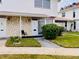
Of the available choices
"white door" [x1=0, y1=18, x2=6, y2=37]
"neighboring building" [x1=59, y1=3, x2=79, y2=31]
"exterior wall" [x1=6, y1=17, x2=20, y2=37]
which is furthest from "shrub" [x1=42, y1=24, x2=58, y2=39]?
"neighboring building" [x1=59, y1=3, x2=79, y2=31]

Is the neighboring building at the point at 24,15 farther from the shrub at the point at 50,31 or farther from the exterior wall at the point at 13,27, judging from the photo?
the shrub at the point at 50,31

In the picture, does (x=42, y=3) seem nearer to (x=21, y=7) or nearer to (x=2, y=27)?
(x=21, y=7)

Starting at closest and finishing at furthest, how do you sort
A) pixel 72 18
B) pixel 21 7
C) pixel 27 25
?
pixel 21 7
pixel 27 25
pixel 72 18

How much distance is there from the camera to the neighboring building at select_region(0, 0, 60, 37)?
75.7ft

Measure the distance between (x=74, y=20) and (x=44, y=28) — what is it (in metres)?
20.6

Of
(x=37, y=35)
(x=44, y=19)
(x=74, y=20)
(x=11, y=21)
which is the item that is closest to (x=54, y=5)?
(x=44, y=19)

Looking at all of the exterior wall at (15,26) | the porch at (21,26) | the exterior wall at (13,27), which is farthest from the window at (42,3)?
the exterior wall at (13,27)

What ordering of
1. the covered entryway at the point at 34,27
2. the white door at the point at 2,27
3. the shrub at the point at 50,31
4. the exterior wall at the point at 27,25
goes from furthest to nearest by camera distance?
the covered entryway at the point at 34,27 → the exterior wall at the point at 27,25 → the white door at the point at 2,27 → the shrub at the point at 50,31

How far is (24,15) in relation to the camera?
22.3m

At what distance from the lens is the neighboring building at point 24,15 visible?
2306 cm

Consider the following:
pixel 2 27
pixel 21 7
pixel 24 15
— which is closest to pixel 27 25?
pixel 21 7

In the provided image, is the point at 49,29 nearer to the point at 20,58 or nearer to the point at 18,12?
the point at 18,12

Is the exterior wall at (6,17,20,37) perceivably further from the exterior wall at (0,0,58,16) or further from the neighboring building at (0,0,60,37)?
the exterior wall at (0,0,58,16)

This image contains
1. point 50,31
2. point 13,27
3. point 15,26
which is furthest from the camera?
point 15,26
